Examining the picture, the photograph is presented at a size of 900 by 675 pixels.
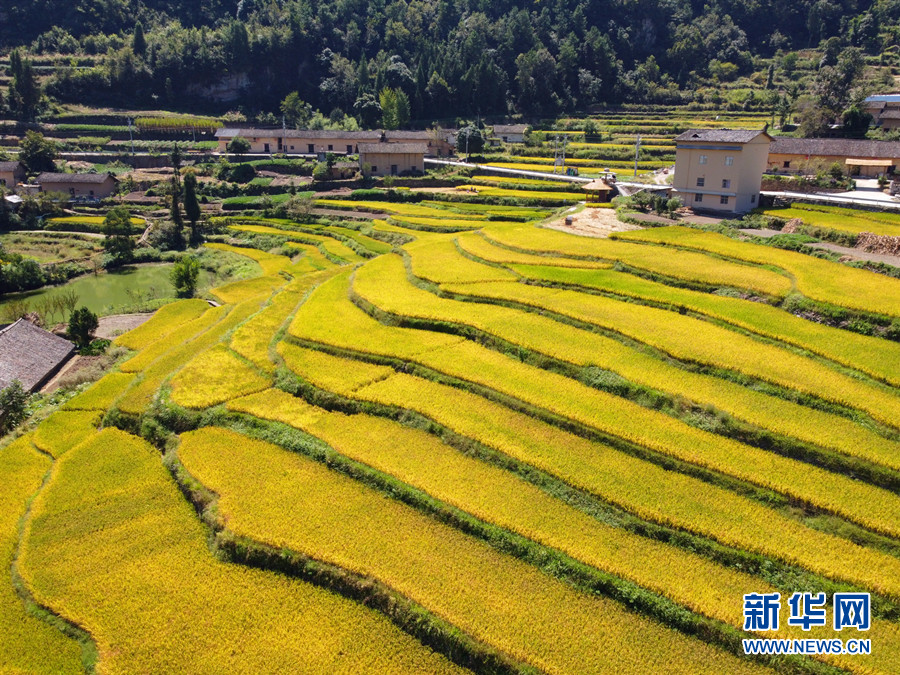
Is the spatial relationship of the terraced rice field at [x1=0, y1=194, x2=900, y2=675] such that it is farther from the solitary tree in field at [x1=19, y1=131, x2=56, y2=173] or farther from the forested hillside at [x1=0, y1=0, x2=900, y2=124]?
the forested hillside at [x1=0, y1=0, x2=900, y2=124]

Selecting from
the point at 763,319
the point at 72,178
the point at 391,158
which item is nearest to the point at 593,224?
the point at 763,319

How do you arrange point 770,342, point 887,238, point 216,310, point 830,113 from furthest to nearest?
point 830,113 → point 216,310 → point 887,238 → point 770,342

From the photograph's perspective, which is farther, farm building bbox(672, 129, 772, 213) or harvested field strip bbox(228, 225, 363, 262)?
harvested field strip bbox(228, 225, 363, 262)

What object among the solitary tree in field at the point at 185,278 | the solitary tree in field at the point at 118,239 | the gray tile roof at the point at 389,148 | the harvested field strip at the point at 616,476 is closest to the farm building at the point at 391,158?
the gray tile roof at the point at 389,148

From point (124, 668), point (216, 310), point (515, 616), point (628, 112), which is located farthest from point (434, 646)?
point (628, 112)

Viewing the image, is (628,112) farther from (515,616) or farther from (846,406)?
(515,616)

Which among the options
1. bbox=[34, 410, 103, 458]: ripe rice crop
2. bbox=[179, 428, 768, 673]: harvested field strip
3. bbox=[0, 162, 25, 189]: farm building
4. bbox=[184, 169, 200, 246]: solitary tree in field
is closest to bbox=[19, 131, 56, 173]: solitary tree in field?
bbox=[0, 162, 25, 189]: farm building
